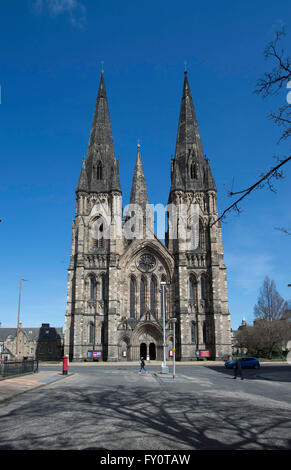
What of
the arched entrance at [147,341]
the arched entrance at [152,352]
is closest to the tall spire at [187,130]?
the arched entrance at [147,341]

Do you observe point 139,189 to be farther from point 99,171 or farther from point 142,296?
point 142,296

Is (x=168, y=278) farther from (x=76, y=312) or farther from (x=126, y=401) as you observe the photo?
(x=126, y=401)

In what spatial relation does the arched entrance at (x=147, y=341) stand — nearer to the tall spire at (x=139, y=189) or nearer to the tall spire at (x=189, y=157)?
the tall spire at (x=189, y=157)

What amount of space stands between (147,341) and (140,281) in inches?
306

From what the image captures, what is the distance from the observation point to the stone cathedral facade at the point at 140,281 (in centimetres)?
4584

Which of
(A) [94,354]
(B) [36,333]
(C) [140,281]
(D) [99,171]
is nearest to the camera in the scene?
(A) [94,354]

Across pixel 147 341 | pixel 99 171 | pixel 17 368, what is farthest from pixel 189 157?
pixel 17 368

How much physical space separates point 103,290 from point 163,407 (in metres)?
37.8

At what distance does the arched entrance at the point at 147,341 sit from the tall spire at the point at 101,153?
19.7 meters

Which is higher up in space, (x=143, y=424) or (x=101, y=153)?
(x=101, y=153)

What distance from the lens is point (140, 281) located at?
163 ft

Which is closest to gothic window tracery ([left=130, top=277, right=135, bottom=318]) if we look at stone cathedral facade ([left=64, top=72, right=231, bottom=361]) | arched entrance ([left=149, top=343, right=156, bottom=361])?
stone cathedral facade ([left=64, top=72, right=231, bottom=361])

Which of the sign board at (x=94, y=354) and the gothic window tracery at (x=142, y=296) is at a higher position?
the gothic window tracery at (x=142, y=296)
